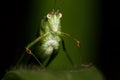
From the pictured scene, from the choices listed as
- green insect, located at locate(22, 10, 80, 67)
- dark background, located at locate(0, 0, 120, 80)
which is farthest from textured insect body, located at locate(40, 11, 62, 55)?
dark background, located at locate(0, 0, 120, 80)

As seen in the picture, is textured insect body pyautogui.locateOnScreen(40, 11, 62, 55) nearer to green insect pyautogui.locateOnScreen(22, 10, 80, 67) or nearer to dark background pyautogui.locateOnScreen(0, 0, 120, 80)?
green insect pyautogui.locateOnScreen(22, 10, 80, 67)

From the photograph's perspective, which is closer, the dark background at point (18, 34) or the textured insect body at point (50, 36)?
the dark background at point (18, 34)

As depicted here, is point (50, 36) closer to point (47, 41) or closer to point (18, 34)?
point (47, 41)

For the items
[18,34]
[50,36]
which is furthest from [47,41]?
[18,34]

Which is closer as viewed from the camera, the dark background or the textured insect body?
the dark background

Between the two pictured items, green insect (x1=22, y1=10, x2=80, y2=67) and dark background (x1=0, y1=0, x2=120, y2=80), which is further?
green insect (x1=22, y1=10, x2=80, y2=67)

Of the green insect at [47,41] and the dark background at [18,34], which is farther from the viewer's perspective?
the green insect at [47,41]

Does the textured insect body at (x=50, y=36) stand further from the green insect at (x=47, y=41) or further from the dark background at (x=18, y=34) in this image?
the dark background at (x=18, y=34)

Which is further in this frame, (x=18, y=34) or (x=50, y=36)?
(x=50, y=36)

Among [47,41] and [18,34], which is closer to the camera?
[18,34]

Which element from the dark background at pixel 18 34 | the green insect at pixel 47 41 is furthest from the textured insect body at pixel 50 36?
the dark background at pixel 18 34
